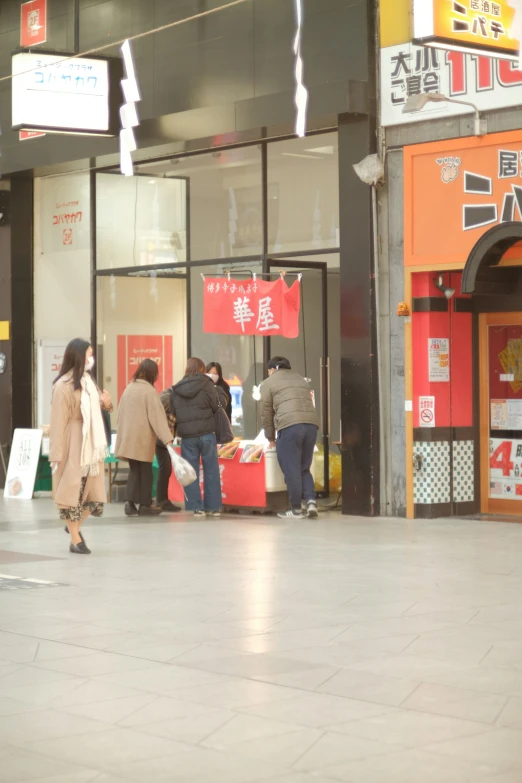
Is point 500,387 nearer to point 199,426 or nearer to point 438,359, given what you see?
point 438,359

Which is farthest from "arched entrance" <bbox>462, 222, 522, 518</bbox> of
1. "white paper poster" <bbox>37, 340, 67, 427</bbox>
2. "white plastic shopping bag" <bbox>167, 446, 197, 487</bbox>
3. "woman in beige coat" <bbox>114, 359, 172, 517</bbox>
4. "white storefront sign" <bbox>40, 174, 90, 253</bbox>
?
"white paper poster" <bbox>37, 340, 67, 427</bbox>

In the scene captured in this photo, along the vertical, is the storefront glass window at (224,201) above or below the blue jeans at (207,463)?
above

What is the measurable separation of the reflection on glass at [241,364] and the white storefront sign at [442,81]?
2939 millimetres

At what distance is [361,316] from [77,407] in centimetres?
437

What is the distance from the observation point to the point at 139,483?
14797 mm

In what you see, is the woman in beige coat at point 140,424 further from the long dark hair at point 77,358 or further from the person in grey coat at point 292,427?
the long dark hair at point 77,358

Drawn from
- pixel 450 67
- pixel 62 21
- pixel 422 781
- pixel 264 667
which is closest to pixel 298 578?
pixel 264 667

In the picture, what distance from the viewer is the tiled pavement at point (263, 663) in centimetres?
501

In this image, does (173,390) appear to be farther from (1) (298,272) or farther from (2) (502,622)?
(2) (502,622)

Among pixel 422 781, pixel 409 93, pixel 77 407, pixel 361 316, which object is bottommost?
pixel 422 781

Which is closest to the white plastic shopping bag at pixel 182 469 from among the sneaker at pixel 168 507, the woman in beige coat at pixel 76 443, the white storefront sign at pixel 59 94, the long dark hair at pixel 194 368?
the long dark hair at pixel 194 368

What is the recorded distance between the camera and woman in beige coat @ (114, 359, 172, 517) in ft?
47.4

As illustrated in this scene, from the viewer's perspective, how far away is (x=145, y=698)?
19.6 feet

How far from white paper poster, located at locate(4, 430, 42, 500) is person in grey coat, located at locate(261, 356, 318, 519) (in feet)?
14.4
